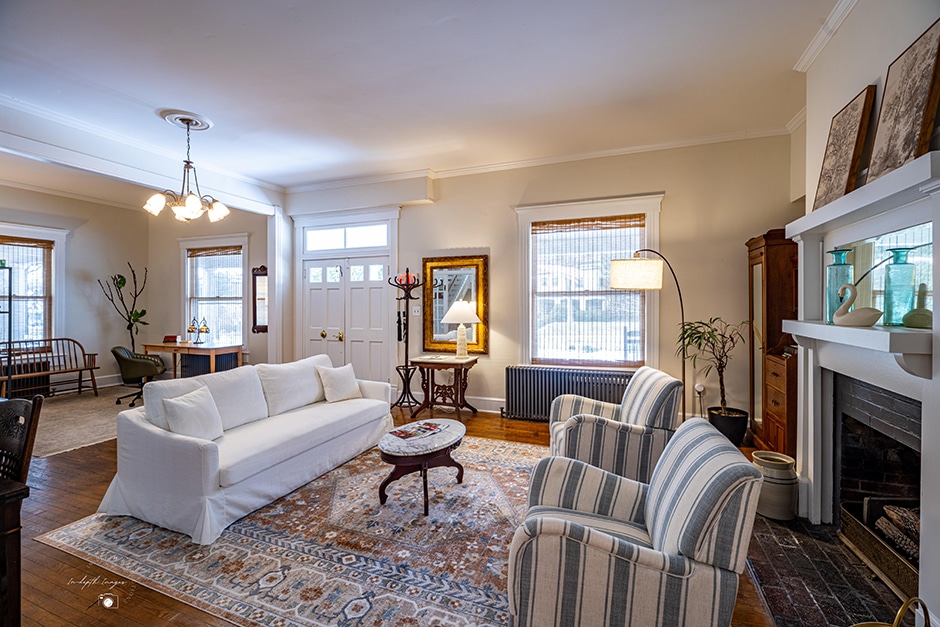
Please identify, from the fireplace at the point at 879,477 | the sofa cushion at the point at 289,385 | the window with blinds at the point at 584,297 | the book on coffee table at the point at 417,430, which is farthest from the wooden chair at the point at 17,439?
the window with blinds at the point at 584,297

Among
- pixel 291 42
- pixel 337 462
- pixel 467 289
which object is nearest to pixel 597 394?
pixel 467 289

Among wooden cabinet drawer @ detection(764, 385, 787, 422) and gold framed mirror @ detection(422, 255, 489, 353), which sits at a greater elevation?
gold framed mirror @ detection(422, 255, 489, 353)

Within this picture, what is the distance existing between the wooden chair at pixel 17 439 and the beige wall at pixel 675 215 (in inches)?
162

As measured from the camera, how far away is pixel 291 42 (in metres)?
2.74

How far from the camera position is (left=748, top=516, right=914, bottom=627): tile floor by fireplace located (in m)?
1.86

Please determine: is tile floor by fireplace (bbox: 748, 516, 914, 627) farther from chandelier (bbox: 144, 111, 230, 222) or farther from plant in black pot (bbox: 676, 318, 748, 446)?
chandelier (bbox: 144, 111, 230, 222)

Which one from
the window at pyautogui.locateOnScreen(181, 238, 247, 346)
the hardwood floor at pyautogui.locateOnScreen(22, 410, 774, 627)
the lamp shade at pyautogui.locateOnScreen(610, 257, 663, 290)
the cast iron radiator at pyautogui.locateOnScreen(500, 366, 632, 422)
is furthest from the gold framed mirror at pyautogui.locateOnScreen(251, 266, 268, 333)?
the lamp shade at pyautogui.locateOnScreen(610, 257, 663, 290)

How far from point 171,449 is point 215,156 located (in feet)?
11.6

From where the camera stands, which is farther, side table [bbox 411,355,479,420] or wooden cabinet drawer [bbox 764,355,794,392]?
side table [bbox 411,355,479,420]

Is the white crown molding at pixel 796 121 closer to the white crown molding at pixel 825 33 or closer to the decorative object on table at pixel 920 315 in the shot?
the white crown molding at pixel 825 33

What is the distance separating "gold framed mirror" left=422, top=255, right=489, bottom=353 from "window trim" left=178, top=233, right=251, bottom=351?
3.00 metres

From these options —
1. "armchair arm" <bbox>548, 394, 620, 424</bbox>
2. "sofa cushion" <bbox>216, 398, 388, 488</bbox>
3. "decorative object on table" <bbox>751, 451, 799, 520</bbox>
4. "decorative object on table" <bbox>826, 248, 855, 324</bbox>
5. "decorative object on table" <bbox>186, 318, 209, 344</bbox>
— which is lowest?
"decorative object on table" <bbox>751, 451, 799, 520</bbox>

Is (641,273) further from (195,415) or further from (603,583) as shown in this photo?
(195,415)

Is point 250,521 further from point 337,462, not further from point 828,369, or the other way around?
point 828,369
